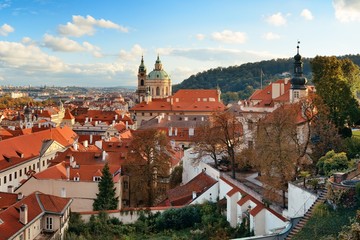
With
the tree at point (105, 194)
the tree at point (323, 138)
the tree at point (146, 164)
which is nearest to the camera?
the tree at point (323, 138)

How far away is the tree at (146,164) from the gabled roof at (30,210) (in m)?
8.23

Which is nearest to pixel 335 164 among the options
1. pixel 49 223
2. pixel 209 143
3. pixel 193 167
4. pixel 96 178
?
pixel 209 143

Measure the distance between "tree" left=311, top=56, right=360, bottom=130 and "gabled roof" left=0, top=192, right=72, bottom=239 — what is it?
1953cm

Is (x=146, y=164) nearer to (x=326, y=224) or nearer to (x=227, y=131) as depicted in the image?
(x=227, y=131)

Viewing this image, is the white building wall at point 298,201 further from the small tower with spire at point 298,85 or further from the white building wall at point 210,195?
the small tower with spire at point 298,85

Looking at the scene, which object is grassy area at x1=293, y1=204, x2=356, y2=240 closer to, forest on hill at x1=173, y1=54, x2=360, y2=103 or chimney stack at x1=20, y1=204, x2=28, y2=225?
chimney stack at x1=20, y1=204, x2=28, y2=225

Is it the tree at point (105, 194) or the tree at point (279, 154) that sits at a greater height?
the tree at point (279, 154)

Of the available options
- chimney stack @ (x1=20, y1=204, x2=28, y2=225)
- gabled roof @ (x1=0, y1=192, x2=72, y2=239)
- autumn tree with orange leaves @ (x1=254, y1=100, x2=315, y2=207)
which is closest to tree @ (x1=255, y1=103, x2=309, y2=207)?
autumn tree with orange leaves @ (x1=254, y1=100, x2=315, y2=207)

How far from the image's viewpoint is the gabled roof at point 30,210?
886 inches

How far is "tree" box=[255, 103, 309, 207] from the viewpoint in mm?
22359

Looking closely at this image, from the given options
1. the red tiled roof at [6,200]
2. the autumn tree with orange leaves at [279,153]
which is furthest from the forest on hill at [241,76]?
the autumn tree with orange leaves at [279,153]

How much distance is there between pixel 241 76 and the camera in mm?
158250

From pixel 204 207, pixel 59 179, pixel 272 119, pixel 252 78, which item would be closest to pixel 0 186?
pixel 59 179

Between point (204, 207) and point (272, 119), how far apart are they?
716 centimetres
